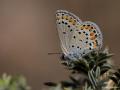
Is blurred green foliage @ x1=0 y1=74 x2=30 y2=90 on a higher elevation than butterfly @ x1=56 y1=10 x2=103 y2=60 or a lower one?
lower

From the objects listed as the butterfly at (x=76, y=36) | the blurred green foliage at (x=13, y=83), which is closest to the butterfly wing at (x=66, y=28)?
the butterfly at (x=76, y=36)

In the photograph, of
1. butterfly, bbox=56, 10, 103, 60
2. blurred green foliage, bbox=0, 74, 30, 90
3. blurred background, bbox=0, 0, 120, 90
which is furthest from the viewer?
blurred background, bbox=0, 0, 120, 90

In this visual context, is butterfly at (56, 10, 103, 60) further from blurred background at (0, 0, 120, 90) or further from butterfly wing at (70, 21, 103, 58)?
blurred background at (0, 0, 120, 90)

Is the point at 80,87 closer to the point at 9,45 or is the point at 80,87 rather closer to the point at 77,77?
the point at 77,77

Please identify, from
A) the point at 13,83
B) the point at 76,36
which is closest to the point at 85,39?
the point at 76,36

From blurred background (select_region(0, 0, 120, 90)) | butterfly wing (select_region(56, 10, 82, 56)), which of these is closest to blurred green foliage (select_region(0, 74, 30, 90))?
butterfly wing (select_region(56, 10, 82, 56))

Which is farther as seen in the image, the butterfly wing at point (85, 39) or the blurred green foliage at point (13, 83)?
the butterfly wing at point (85, 39)

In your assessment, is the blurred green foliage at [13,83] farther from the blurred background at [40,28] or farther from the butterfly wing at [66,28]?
the blurred background at [40,28]
